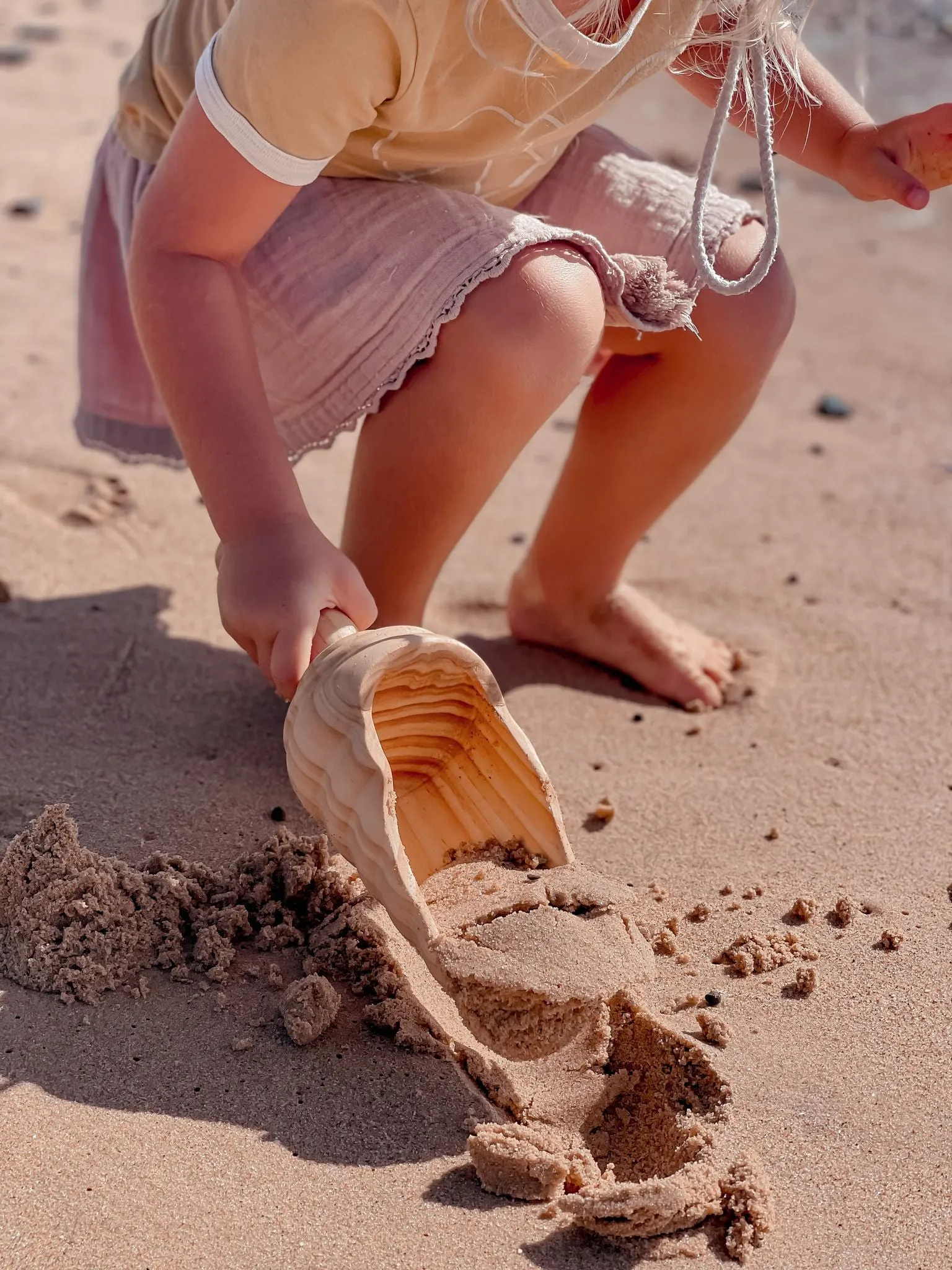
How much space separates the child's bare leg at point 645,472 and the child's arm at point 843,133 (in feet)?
0.51

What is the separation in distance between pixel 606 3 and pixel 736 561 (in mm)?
1154

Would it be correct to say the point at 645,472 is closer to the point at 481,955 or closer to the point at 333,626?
the point at 333,626

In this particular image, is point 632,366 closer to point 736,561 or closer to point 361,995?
point 736,561

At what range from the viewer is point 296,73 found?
1.40m

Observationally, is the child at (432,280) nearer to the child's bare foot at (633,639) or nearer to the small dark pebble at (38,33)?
the child's bare foot at (633,639)

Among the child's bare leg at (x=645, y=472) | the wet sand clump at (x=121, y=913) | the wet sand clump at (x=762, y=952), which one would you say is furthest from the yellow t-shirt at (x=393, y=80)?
the wet sand clump at (x=762, y=952)

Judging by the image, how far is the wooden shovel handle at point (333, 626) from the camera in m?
1.40

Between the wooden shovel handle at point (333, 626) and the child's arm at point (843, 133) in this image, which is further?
the child's arm at point (843, 133)

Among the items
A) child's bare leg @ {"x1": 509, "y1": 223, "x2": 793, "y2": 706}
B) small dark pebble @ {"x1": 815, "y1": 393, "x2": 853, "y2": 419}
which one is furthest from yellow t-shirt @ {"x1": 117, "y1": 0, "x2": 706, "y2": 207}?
small dark pebble @ {"x1": 815, "y1": 393, "x2": 853, "y2": 419}

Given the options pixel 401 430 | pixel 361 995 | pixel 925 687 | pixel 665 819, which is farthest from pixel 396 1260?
pixel 925 687

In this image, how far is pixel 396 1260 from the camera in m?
1.12

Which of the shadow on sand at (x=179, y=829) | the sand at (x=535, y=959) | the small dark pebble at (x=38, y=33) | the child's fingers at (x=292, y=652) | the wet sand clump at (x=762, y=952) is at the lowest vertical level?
the small dark pebble at (x=38, y=33)

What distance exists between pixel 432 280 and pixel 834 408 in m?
1.65

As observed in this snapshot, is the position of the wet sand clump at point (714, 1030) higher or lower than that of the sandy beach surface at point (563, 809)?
higher
